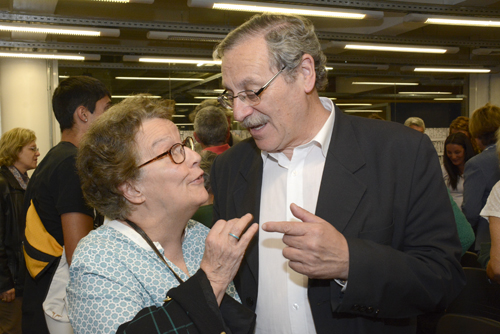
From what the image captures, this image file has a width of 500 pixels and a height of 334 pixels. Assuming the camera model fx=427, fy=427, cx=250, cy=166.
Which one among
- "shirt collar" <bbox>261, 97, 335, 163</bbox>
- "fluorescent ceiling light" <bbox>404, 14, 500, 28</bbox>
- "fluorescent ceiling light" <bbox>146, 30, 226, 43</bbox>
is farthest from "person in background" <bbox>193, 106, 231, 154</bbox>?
"fluorescent ceiling light" <bbox>404, 14, 500, 28</bbox>

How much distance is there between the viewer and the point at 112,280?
49.3 inches

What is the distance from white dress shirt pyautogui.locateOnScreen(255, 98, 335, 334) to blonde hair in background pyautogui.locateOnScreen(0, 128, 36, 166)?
3.88m

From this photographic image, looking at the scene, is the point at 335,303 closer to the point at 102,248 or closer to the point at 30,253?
the point at 102,248

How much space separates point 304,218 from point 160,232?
1.80 ft

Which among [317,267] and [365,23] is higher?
[365,23]

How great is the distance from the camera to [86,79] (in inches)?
95.8

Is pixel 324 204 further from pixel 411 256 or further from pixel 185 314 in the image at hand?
pixel 185 314

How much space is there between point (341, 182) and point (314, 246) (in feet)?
1.13

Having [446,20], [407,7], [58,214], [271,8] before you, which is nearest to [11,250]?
[58,214]

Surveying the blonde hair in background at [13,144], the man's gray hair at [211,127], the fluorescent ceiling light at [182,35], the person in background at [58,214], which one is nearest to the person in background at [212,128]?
the man's gray hair at [211,127]

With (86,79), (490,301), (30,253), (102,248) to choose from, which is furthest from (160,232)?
(490,301)

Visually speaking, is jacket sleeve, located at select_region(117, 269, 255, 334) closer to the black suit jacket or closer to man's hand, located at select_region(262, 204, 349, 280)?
man's hand, located at select_region(262, 204, 349, 280)

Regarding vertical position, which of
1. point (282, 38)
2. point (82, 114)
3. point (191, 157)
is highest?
point (282, 38)

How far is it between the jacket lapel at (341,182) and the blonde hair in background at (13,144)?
13.6ft
